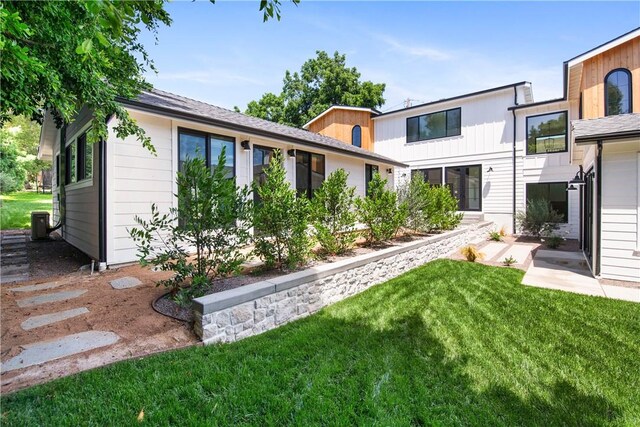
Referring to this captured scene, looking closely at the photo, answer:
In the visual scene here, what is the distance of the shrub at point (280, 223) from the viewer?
496cm

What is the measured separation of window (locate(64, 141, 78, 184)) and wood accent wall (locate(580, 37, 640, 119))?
16.0 m

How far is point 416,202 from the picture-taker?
941 centimetres

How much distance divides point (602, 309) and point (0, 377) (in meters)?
7.25

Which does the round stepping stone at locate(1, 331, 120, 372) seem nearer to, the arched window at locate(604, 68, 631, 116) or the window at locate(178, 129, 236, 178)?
the window at locate(178, 129, 236, 178)

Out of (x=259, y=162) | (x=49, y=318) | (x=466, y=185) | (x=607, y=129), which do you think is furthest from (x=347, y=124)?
(x=49, y=318)

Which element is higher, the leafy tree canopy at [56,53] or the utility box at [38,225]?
the leafy tree canopy at [56,53]

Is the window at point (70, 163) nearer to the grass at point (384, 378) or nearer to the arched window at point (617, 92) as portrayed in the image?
the grass at point (384, 378)

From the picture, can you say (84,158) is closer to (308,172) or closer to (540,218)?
(308,172)

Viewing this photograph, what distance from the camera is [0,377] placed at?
2557 millimetres

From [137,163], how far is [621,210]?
31.3 ft

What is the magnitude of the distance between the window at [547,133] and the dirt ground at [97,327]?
48.1ft

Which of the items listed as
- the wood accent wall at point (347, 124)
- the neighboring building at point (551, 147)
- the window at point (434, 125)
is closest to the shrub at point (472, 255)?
the neighboring building at point (551, 147)

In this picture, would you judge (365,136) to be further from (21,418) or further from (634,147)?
(21,418)

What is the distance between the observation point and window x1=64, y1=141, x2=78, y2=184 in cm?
829
